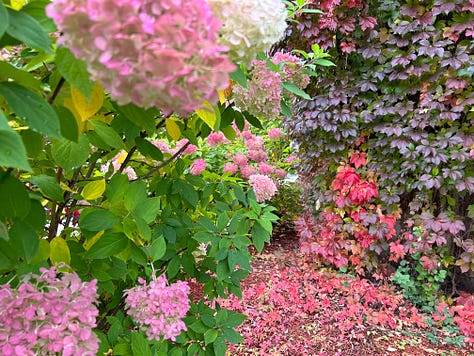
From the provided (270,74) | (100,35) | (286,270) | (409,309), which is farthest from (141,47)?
(286,270)

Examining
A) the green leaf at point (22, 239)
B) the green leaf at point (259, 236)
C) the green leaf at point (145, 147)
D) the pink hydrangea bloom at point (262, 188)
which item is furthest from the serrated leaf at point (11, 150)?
the pink hydrangea bloom at point (262, 188)

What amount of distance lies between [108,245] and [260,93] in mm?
578

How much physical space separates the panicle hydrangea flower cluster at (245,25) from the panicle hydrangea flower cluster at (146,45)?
0.40 ft

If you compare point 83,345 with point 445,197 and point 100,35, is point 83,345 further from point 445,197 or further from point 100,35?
point 445,197

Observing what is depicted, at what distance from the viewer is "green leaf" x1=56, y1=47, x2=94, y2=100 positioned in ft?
1.82

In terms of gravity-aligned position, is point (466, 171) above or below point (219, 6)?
below

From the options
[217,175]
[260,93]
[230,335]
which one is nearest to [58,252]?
[260,93]

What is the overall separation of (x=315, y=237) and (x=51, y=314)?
3336 mm

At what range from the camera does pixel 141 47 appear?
430 millimetres

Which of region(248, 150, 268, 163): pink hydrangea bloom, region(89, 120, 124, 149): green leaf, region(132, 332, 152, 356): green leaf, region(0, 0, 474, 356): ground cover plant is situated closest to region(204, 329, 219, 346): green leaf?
region(0, 0, 474, 356): ground cover plant

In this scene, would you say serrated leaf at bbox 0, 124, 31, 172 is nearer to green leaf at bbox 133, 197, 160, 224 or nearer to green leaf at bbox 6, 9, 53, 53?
green leaf at bbox 6, 9, 53, 53

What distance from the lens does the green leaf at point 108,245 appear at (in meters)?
0.99

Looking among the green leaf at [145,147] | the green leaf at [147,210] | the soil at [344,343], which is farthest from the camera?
the soil at [344,343]

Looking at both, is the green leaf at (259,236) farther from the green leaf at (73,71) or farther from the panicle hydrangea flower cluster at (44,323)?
the green leaf at (73,71)
